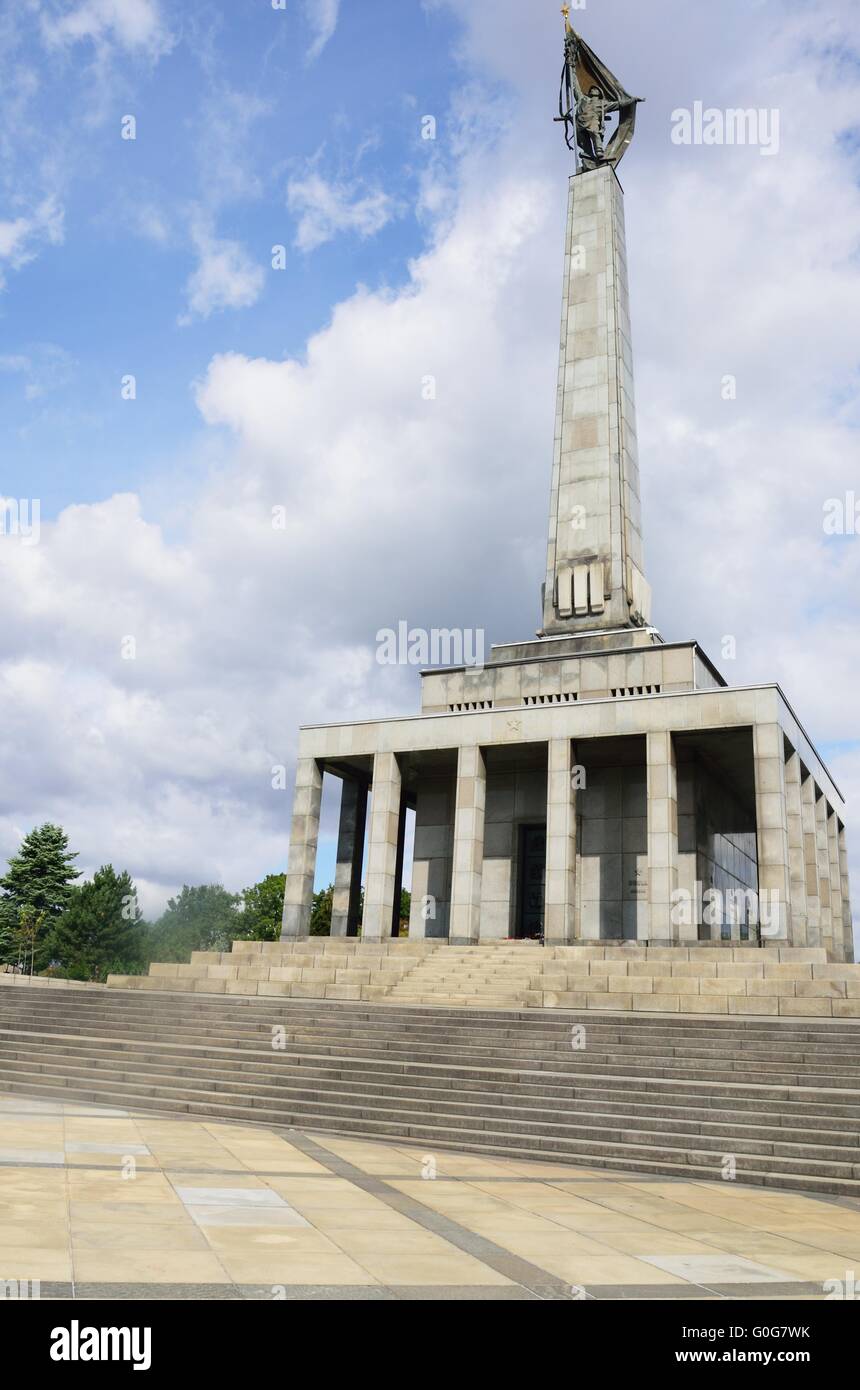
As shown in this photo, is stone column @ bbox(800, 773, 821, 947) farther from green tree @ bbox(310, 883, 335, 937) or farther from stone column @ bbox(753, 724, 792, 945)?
green tree @ bbox(310, 883, 335, 937)

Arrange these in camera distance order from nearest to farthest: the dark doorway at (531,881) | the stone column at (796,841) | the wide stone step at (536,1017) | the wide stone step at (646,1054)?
1. the wide stone step at (646,1054)
2. the wide stone step at (536,1017)
3. the stone column at (796,841)
4. the dark doorway at (531,881)

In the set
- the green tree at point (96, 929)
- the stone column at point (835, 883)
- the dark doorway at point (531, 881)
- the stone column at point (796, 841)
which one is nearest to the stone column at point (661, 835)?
the stone column at point (796, 841)

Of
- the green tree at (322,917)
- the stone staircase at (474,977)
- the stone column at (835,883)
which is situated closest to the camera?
the stone staircase at (474,977)

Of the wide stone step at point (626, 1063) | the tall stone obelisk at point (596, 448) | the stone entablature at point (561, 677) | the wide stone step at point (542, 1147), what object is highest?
the tall stone obelisk at point (596, 448)

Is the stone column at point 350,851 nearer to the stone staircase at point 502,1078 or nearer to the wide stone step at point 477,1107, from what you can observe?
the stone staircase at point 502,1078

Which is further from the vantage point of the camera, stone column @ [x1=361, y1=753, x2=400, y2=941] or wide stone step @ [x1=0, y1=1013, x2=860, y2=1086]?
stone column @ [x1=361, y1=753, x2=400, y2=941]

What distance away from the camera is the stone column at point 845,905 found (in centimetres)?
3762

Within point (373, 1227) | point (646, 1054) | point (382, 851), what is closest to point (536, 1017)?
point (646, 1054)

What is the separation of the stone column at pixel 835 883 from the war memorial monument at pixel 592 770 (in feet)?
0.66

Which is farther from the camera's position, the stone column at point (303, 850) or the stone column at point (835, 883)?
the stone column at point (835, 883)

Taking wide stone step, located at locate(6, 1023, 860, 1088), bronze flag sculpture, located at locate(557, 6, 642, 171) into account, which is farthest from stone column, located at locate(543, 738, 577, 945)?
bronze flag sculpture, located at locate(557, 6, 642, 171)

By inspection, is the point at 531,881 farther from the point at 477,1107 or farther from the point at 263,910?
the point at 263,910

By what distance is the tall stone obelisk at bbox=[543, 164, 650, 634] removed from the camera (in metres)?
33.1

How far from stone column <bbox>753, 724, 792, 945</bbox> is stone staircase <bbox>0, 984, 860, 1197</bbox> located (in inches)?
357
